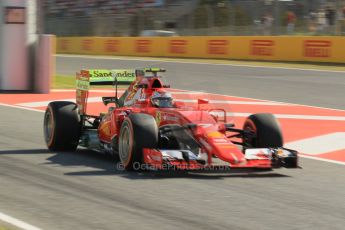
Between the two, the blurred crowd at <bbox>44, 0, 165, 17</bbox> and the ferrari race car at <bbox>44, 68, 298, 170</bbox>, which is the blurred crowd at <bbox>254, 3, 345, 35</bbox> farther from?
the ferrari race car at <bbox>44, 68, 298, 170</bbox>

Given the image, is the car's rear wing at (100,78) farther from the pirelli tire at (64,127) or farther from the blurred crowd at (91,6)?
the blurred crowd at (91,6)

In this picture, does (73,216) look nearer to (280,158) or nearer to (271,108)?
(280,158)

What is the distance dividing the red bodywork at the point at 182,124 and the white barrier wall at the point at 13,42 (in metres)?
9.32

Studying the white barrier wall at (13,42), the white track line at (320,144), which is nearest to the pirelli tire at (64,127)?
the white track line at (320,144)

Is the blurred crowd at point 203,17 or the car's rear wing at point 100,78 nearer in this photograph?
the car's rear wing at point 100,78

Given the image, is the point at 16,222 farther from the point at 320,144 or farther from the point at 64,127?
the point at 320,144

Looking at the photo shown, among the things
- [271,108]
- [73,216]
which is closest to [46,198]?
[73,216]

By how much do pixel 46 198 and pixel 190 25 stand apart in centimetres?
2741

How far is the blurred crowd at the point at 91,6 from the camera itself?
39594mm

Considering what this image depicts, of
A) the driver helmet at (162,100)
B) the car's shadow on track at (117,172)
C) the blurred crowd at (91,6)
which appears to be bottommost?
the car's shadow on track at (117,172)

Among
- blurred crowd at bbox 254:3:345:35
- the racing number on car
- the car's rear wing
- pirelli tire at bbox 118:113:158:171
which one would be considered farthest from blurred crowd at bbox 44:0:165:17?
pirelli tire at bbox 118:113:158:171

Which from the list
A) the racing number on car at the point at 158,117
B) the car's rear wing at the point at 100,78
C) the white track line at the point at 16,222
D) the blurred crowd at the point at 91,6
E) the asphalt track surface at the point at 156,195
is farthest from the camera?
the blurred crowd at the point at 91,6

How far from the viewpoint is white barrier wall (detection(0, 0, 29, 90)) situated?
1794 centimetres

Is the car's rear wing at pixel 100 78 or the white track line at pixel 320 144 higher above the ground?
the car's rear wing at pixel 100 78
